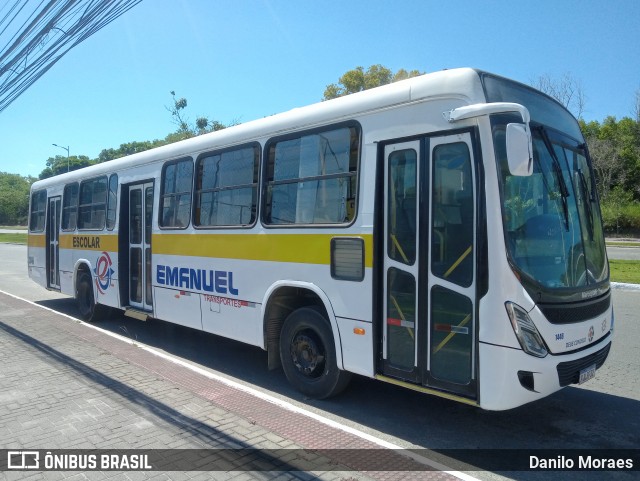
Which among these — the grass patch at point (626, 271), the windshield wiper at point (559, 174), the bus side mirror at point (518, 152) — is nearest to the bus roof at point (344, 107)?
the bus side mirror at point (518, 152)

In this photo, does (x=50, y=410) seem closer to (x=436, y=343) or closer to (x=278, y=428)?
(x=278, y=428)

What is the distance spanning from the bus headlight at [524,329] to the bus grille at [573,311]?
169 millimetres

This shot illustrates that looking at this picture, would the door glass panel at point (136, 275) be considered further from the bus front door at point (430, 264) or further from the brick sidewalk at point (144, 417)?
the bus front door at point (430, 264)

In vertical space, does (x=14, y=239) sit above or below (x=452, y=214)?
below

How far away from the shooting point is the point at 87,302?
404 inches

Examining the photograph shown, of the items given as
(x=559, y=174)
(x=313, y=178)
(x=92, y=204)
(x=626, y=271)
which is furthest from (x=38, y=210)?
(x=626, y=271)

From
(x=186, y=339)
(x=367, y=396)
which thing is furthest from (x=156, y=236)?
(x=367, y=396)

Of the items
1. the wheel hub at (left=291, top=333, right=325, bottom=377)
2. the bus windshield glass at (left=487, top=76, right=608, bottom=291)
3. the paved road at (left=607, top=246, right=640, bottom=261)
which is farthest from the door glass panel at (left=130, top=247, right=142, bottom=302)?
the paved road at (left=607, top=246, right=640, bottom=261)

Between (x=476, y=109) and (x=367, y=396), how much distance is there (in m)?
3.34

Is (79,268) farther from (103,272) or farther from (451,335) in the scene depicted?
(451,335)

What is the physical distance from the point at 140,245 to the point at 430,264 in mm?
5885

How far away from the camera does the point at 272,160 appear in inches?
237

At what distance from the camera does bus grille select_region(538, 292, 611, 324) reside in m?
3.96

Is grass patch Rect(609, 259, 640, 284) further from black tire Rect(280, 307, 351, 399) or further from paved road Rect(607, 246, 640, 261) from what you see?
black tire Rect(280, 307, 351, 399)
